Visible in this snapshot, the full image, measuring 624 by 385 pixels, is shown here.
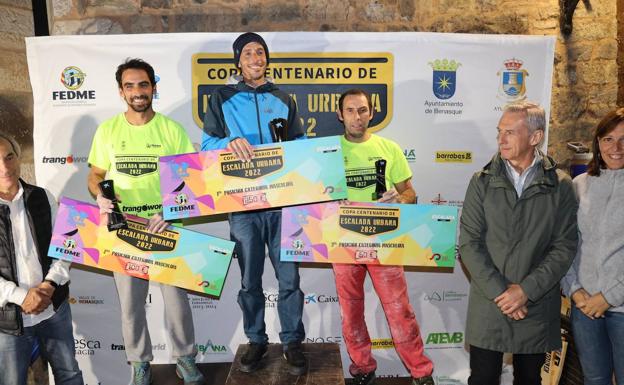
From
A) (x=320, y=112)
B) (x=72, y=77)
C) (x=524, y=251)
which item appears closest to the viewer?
(x=524, y=251)

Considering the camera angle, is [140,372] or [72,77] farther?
[72,77]

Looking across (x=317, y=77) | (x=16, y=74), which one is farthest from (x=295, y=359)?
(x=16, y=74)

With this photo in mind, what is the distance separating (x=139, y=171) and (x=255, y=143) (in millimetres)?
689

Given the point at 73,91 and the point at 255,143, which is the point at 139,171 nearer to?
the point at 255,143

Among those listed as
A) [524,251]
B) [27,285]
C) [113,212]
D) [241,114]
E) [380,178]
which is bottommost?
[27,285]

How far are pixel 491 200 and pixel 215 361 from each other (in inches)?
88.5

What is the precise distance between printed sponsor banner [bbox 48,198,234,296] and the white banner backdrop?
2.26 ft

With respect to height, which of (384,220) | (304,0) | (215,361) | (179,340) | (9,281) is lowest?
(215,361)

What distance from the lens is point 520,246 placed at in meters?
2.19

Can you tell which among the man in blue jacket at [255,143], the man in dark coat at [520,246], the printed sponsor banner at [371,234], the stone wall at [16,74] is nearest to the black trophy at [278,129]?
the man in blue jacket at [255,143]

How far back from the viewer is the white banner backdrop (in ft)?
10.0

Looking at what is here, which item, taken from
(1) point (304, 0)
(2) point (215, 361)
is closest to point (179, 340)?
(2) point (215, 361)

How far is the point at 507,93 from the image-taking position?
3189 mm

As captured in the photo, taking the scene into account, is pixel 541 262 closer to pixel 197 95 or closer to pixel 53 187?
pixel 197 95
